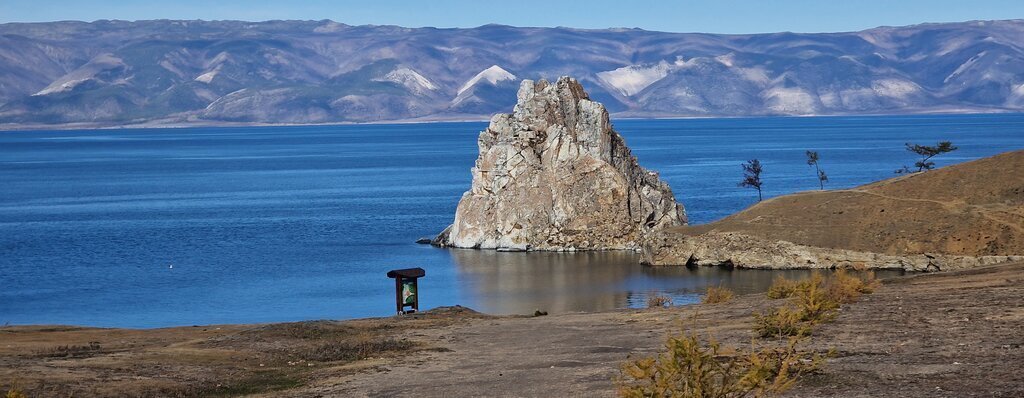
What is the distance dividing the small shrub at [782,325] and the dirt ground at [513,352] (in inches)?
13.9

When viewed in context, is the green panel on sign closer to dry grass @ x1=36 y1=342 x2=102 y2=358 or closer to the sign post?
the sign post

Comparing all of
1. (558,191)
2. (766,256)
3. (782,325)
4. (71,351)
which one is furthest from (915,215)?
(71,351)

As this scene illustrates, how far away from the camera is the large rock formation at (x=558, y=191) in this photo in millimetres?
65062

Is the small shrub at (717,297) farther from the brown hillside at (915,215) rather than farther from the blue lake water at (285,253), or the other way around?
the brown hillside at (915,215)

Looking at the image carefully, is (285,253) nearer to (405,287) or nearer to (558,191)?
(558,191)

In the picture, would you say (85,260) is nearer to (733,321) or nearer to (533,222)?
(533,222)

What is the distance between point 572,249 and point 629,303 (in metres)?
19.5

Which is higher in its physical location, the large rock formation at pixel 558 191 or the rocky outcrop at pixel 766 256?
the large rock formation at pixel 558 191

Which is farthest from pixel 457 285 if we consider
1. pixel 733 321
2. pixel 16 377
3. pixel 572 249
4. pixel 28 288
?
pixel 16 377

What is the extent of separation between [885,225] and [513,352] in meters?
30.7

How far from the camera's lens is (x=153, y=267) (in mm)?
61094

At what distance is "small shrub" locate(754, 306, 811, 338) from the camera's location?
80.2 feet

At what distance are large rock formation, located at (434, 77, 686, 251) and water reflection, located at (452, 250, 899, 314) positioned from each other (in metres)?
1.86

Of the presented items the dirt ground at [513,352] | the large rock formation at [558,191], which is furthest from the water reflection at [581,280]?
the dirt ground at [513,352]
